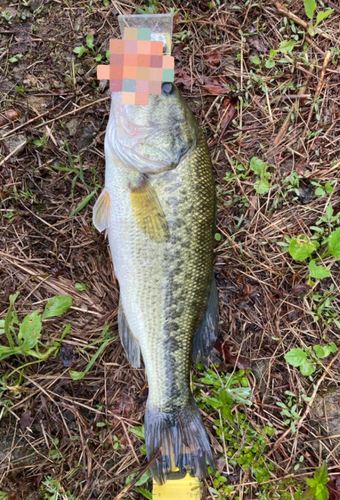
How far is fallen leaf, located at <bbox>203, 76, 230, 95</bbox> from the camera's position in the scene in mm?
2805

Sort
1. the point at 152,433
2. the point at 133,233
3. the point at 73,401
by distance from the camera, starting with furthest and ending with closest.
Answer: the point at 73,401 → the point at 152,433 → the point at 133,233

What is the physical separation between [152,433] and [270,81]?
9.55 feet

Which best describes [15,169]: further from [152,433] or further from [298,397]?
[298,397]

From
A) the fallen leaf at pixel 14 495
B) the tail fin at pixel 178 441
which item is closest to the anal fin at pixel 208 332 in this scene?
the tail fin at pixel 178 441

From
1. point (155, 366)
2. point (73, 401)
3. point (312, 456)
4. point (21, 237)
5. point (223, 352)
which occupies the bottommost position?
point (312, 456)

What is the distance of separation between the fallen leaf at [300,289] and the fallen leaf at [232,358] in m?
0.68

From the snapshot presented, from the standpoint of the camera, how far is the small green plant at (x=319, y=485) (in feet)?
8.23

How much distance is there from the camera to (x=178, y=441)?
2.48m

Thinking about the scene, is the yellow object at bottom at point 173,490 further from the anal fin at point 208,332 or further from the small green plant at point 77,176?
the small green plant at point 77,176

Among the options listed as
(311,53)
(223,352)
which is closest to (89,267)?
(223,352)

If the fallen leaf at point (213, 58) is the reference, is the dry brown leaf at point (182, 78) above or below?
below

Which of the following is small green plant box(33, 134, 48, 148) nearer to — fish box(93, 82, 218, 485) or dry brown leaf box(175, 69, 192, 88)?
fish box(93, 82, 218, 485)

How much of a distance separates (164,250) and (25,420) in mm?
1751

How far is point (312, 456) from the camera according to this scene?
8.95 feet
